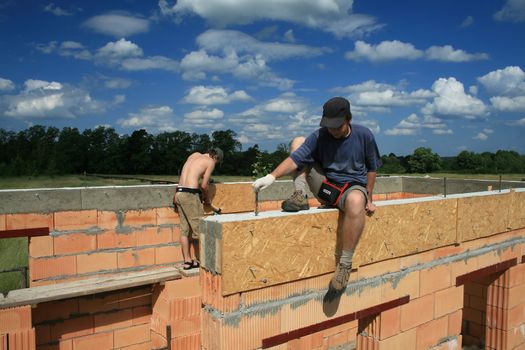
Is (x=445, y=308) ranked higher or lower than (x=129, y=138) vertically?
lower

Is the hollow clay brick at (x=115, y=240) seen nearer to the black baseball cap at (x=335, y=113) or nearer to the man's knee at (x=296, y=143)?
the man's knee at (x=296, y=143)

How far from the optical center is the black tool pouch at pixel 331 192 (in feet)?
10.7

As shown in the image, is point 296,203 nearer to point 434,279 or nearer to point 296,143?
point 296,143

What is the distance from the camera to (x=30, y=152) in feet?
121

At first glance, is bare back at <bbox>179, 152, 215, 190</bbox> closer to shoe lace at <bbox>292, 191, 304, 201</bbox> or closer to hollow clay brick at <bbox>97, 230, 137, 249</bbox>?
hollow clay brick at <bbox>97, 230, 137, 249</bbox>

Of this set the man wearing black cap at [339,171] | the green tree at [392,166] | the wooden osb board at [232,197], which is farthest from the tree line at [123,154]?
the man wearing black cap at [339,171]

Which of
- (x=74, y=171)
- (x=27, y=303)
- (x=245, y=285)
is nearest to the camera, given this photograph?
(x=245, y=285)

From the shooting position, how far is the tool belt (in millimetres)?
3266

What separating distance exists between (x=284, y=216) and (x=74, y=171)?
1437 inches

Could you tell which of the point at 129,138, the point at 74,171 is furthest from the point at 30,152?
the point at 129,138

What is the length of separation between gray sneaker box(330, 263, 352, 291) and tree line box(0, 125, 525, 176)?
28.6 metres

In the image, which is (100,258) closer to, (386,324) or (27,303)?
(27,303)

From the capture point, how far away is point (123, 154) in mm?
37500

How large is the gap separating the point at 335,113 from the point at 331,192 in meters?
0.61
